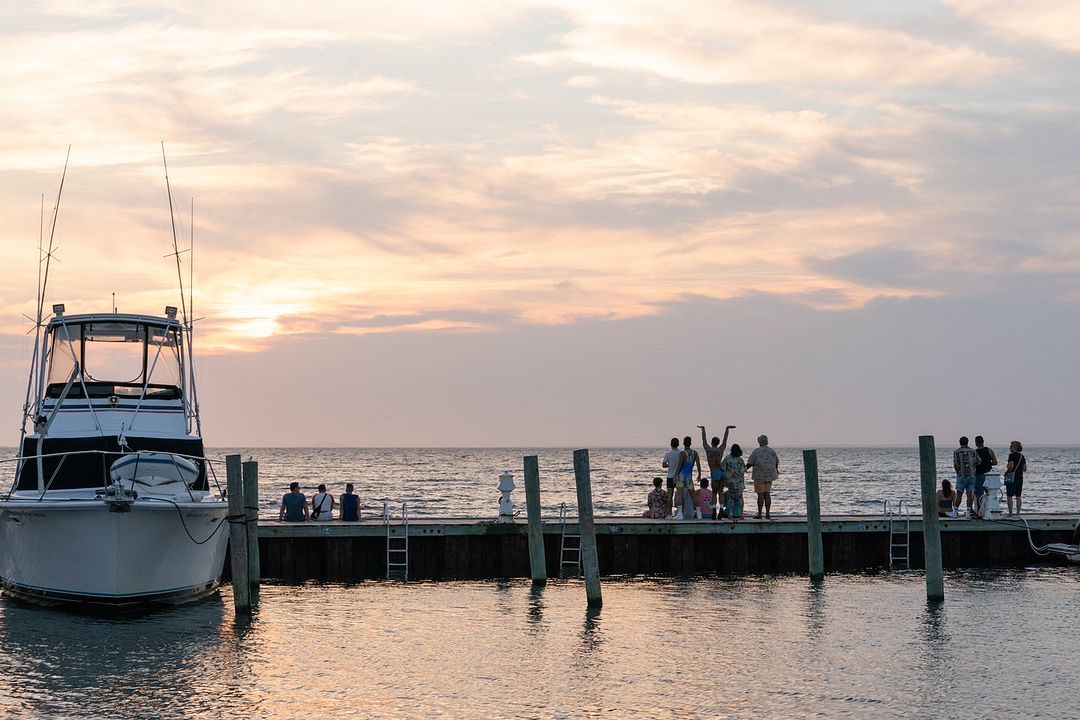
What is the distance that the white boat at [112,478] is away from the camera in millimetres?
20594

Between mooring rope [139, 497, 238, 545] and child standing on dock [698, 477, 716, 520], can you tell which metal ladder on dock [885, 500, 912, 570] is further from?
mooring rope [139, 497, 238, 545]

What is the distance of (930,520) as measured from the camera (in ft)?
70.1

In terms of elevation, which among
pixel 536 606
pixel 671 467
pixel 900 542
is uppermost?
pixel 671 467

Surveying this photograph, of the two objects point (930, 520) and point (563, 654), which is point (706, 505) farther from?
point (563, 654)

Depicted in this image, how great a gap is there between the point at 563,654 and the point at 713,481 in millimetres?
10238

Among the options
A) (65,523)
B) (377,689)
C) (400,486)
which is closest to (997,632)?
(377,689)

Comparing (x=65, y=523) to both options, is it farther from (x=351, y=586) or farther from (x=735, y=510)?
(x=735, y=510)

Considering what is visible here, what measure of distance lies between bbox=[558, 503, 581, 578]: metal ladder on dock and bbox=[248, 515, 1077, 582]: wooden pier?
0.17m

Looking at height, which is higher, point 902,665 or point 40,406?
point 40,406

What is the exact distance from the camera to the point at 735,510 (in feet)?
88.7

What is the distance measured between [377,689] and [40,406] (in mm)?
11772

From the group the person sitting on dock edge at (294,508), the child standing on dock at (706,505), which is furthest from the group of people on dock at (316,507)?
the child standing on dock at (706,505)

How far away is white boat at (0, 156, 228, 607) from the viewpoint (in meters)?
20.6

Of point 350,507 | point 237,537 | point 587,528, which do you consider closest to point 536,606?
point 587,528
